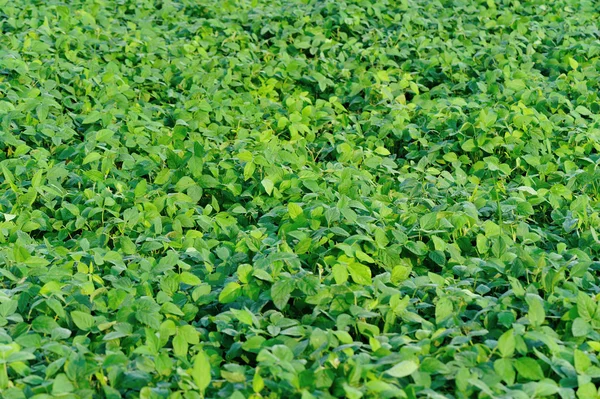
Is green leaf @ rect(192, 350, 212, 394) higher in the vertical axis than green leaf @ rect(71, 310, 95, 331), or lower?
higher

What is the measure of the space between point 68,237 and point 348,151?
1203 millimetres

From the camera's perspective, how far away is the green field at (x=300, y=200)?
79.1 inches

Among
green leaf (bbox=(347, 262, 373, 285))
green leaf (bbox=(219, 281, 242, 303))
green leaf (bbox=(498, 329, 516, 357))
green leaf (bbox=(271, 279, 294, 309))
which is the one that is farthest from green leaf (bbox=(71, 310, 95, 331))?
green leaf (bbox=(498, 329, 516, 357))

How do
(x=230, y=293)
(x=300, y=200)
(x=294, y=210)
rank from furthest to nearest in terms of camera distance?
(x=300, y=200)
(x=294, y=210)
(x=230, y=293)

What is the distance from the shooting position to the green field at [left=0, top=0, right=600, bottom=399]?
2010 millimetres

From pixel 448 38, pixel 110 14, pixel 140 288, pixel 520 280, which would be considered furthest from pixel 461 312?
pixel 110 14

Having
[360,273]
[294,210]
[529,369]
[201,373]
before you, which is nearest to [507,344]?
[529,369]

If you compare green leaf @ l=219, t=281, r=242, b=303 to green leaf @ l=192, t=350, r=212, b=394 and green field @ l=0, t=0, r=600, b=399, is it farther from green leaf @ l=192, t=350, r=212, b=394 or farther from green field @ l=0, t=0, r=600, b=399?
green leaf @ l=192, t=350, r=212, b=394

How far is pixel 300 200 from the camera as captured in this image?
297 cm

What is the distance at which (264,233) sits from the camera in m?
2.75

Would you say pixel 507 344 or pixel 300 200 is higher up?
pixel 507 344

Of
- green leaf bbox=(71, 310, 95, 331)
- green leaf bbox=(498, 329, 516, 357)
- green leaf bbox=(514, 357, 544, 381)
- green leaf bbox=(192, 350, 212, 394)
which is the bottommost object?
green leaf bbox=(71, 310, 95, 331)

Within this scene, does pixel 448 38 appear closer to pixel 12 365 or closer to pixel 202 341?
pixel 202 341

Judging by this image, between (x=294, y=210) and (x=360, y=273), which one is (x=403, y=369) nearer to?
(x=360, y=273)
